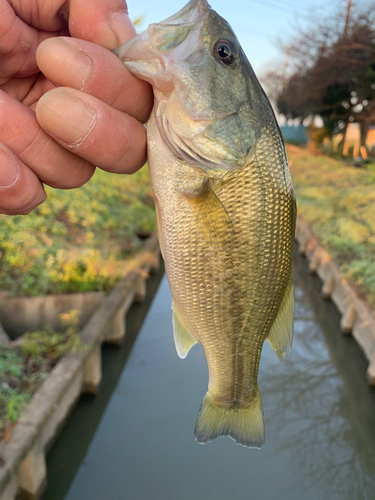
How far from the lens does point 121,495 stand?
11.3 feet

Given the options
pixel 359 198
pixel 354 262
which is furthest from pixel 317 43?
pixel 354 262

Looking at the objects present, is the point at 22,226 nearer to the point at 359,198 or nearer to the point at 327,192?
the point at 359,198

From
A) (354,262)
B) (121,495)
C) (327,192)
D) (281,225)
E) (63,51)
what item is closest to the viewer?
(63,51)

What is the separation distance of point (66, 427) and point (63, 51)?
3921mm

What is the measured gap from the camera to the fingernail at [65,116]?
44.8 inches

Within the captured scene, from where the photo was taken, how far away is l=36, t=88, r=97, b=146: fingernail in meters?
1.14

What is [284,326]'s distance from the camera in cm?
161

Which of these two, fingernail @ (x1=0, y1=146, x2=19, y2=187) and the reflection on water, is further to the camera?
the reflection on water

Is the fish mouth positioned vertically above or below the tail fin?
above

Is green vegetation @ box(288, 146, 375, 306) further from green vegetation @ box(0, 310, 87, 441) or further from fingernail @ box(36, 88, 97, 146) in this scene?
fingernail @ box(36, 88, 97, 146)

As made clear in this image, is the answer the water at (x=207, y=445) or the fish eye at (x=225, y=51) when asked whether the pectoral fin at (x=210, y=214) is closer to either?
the fish eye at (x=225, y=51)

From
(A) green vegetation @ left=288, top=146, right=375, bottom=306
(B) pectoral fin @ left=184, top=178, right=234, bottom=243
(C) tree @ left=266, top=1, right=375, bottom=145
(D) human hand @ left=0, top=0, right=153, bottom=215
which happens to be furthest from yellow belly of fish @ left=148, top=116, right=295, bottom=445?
(C) tree @ left=266, top=1, right=375, bottom=145

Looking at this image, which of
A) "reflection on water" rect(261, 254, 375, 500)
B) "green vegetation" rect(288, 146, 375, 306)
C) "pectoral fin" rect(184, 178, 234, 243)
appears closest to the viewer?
"pectoral fin" rect(184, 178, 234, 243)

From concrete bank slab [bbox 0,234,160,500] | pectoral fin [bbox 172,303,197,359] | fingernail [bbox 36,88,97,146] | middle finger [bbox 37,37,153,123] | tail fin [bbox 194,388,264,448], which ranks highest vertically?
middle finger [bbox 37,37,153,123]
